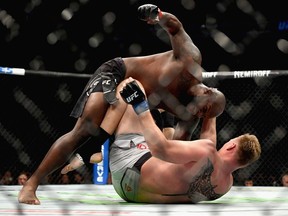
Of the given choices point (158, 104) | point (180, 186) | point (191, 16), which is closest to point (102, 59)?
point (191, 16)

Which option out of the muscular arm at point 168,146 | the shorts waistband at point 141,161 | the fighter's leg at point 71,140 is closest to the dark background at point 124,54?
the fighter's leg at point 71,140

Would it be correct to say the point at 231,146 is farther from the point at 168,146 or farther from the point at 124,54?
the point at 124,54

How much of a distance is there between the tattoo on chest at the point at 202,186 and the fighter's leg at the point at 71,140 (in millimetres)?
534

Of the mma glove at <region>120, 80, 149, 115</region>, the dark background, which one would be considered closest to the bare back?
the mma glove at <region>120, 80, 149, 115</region>

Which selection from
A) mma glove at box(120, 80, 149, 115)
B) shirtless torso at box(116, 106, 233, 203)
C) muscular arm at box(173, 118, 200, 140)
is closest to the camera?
mma glove at box(120, 80, 149, 115)

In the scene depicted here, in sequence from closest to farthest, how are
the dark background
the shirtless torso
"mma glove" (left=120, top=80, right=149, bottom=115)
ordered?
"mma glove" (left=120, top=80, right=149, bottom=115) < the shirtless torso < the dark background

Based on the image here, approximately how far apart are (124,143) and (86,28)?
→ 3109mm

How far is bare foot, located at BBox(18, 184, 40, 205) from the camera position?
7.25 feet

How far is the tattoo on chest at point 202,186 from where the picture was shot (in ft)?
7.00

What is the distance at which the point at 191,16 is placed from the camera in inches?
207

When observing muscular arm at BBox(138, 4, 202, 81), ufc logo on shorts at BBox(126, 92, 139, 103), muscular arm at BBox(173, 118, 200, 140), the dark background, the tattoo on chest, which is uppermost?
ufc logo on shorts at BBox(126, 92, 139, 103)

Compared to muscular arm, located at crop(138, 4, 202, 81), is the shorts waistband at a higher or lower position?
lower

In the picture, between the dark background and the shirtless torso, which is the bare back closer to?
the shirtless torso

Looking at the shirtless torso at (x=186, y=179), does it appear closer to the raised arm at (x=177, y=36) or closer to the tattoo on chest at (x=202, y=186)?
the tattoo on chest at (x=202, y=186)
